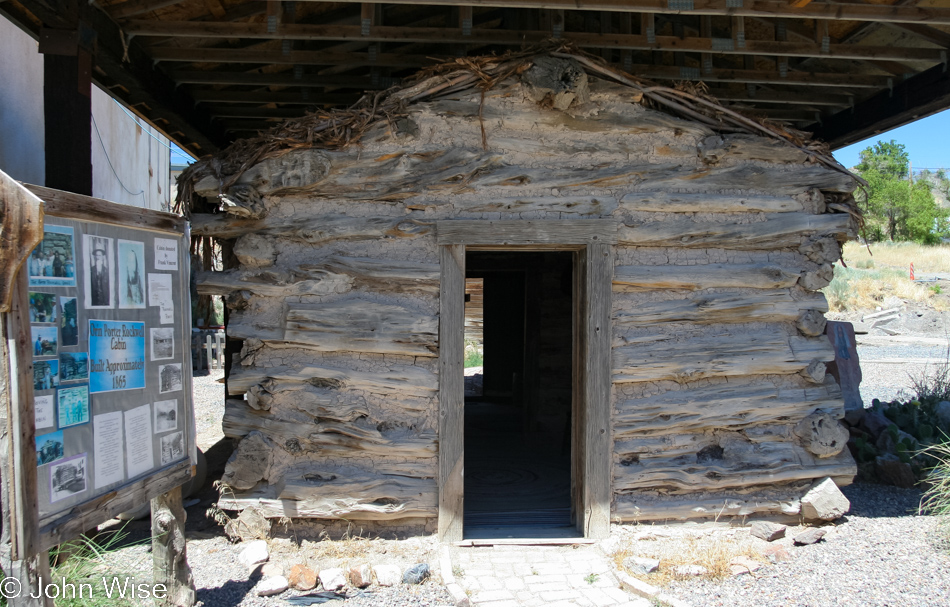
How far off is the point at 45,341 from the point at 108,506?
848 millimetres

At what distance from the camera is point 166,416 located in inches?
137

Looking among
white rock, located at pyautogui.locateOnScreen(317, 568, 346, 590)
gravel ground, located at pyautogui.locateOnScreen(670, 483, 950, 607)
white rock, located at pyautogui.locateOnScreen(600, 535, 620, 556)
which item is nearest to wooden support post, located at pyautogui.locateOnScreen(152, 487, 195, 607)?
white rock, located at pyautogui.locateOnScreen(317, 568, 346, 590)

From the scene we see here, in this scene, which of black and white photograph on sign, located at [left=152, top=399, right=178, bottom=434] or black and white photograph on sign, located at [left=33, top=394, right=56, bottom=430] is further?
black and white photograph on sign, located at [left=152, top=399, right=178, bottom=434]

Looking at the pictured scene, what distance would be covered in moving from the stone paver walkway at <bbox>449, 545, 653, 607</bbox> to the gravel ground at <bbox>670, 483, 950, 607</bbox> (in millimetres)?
477

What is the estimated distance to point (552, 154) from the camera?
5.02m

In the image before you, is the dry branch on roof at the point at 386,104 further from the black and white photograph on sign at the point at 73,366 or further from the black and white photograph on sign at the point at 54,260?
the black and white photograph on sign at the point at 73,366

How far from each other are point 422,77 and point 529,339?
4.65 m

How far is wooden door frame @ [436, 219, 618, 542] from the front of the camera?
4855 mm

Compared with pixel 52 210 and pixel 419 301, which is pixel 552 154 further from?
pixel 52 210

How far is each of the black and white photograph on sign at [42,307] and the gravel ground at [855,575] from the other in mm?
3776

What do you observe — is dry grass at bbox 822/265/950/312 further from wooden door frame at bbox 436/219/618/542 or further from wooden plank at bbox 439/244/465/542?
wooden plank at bbox 439/244/465/542

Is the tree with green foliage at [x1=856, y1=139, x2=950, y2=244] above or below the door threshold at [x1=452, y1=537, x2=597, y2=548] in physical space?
above

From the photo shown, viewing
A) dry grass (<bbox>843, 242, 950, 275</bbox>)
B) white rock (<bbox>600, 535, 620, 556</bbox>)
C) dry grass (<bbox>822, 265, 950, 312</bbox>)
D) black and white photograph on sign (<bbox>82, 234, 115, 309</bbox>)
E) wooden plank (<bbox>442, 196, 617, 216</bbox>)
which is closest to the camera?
black and white photograph on sign (<bbox>82, 234, 115, 309</bbox>)

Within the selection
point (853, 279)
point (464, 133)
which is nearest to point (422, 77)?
point (464, 133)
